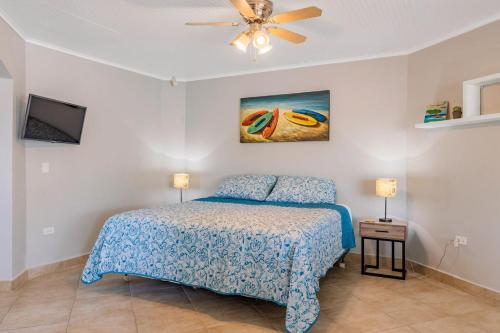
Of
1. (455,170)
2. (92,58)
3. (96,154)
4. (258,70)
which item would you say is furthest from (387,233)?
(92,58)

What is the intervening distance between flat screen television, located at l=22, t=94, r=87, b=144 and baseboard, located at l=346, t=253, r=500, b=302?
3488 mm

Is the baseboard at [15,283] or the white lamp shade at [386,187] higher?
the white lamp shade at [386,187]

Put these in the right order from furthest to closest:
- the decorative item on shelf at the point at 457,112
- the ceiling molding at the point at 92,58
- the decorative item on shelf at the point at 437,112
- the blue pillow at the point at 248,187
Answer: the blue pillow at the point at 248,187 → the ceiling molding at the point at 92,58 → the decorative item on shelf at the point at 437,112 → the decorative item on shelf at the point at 457,112

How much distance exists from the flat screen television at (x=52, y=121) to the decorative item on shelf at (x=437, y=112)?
370 cm

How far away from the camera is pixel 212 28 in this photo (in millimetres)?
3303

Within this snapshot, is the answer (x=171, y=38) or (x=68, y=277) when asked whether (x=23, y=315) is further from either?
(x=171, y=38)

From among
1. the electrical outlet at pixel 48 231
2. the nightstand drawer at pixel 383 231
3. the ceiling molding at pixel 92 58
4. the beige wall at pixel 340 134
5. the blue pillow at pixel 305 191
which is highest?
the ceiling molding at pixel 92 58

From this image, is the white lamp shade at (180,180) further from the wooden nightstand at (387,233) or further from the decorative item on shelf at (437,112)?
the decorative item on shelf at (437,112)

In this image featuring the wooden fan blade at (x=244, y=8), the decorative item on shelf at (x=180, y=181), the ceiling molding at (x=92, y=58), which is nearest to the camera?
the wooden fan blade at (x=244, y=8)

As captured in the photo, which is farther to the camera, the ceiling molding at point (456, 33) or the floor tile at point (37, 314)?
the ceiling molding at point (456, 33)

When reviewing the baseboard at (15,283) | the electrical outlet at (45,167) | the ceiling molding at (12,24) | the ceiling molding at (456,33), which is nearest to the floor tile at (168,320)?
the baseboard at (15,283)

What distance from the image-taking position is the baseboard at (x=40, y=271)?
320 centimetres

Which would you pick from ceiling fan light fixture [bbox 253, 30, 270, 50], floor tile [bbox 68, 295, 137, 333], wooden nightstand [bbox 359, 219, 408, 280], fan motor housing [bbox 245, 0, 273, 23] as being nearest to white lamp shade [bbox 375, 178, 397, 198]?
wooden nightstand [bbox 359, 219, 408, 280]

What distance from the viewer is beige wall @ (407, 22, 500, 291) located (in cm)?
307
